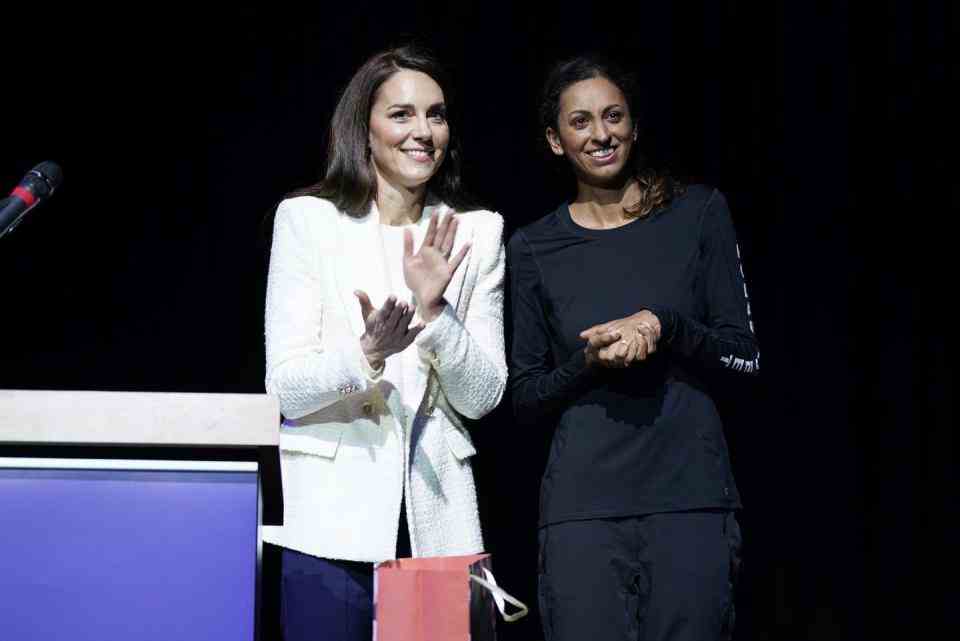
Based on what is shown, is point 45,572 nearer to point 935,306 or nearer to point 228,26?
point 228,26

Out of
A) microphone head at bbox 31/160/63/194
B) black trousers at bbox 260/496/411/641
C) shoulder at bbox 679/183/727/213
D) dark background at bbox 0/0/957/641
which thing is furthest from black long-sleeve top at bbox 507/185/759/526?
microphone head at bbox 31/160/63/194

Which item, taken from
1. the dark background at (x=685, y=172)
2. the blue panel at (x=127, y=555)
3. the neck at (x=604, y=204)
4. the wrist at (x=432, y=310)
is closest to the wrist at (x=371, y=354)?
the wrist at (x=432, y=310)

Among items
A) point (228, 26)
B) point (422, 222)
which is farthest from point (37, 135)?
point (422, 222)

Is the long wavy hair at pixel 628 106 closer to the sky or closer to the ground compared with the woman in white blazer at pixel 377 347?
closer to the sky

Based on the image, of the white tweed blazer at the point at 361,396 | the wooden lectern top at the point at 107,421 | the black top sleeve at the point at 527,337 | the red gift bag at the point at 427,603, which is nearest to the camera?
the wooden lectern top at the point at 107,421

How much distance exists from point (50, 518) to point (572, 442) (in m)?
1.10

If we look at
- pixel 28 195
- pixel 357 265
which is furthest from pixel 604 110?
pixel 28 195

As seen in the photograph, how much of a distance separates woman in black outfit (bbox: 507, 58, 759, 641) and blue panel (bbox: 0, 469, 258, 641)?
35.5 inches

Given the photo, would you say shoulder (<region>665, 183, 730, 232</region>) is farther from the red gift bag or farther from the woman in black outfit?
the red gift bag

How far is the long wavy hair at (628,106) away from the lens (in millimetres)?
2637

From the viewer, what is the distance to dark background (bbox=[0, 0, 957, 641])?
3.21 m

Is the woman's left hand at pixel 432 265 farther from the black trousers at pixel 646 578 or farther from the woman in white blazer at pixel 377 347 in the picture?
the black trousers at pixel 646 578

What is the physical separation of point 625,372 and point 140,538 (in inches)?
44.5

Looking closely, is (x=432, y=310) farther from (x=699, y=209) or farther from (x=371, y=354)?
(x=699, y=209)
